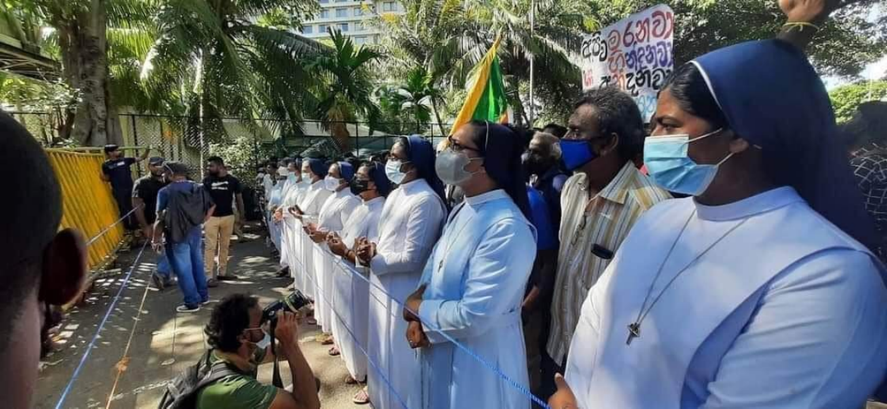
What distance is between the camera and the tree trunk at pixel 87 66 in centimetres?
879

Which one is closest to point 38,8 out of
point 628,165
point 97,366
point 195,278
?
point 195,278

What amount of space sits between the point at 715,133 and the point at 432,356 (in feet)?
5.28

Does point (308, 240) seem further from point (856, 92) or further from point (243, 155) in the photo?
point (856, 92)

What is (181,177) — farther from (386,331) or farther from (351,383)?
(386,331)

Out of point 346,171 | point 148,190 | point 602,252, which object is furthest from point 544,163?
point 148,190

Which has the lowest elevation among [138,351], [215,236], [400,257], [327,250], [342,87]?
[138,351]

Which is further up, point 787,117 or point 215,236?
point 787,117

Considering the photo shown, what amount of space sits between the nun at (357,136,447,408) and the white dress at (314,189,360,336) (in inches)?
55.5

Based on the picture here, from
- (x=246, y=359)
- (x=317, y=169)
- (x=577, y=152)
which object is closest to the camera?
(x=246, y=359)

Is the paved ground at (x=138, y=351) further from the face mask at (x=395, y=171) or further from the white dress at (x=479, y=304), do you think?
the white dress at (x=479, y=304)

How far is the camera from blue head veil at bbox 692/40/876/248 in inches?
40.9

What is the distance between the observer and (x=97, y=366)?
4395 millimetres

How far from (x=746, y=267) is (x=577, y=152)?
1330mm

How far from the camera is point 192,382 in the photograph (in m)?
1.94
